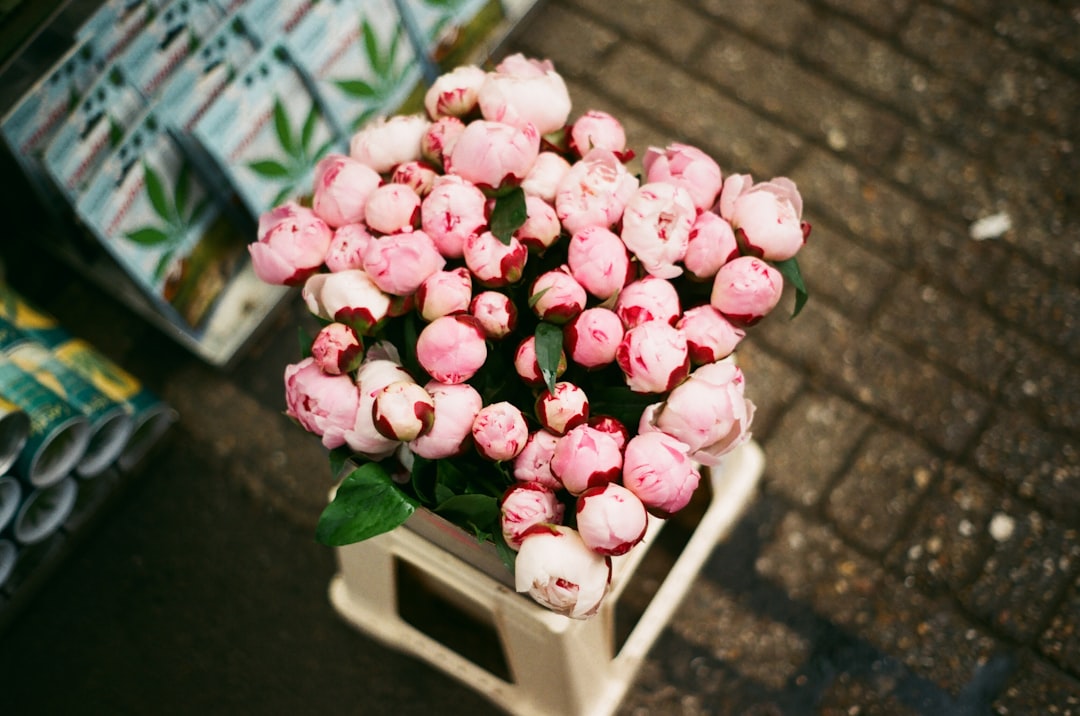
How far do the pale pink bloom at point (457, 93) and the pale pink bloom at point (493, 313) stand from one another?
9.6 inches

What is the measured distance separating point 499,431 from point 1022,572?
4.28 ft

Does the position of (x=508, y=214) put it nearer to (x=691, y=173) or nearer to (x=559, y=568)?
(x=691, y=173)

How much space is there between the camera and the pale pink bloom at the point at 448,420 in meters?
0.90

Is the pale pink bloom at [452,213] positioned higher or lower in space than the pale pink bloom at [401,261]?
higher

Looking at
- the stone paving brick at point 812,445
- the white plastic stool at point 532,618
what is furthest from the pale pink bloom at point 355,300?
the stone paving brick at point 812,445

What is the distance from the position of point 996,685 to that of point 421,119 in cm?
140

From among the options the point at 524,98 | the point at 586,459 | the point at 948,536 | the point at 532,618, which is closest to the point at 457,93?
the point at 524,98

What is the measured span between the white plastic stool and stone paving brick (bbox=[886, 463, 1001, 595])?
383 millimetres

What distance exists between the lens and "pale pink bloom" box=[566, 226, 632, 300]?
3.05 feet

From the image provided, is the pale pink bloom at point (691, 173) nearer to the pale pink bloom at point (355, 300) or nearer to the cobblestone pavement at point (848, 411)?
the pale pink bloom at point (355, 300)

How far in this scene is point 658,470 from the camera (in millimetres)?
870

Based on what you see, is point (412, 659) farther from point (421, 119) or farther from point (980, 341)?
point (980, 341)

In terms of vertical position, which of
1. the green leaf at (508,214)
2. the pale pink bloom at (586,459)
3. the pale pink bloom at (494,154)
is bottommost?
the pale pink bloom at (586,459)

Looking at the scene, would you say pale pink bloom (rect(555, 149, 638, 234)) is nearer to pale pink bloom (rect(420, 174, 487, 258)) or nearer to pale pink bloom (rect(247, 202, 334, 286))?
pale pink bloom (rect(420, 174, 487, 258))
